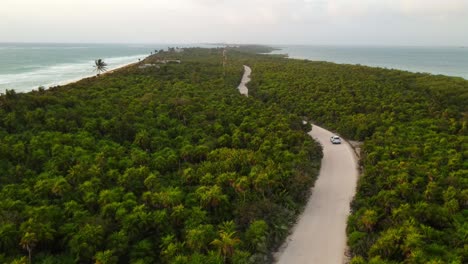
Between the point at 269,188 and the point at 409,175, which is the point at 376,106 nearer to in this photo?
the point at 409,175

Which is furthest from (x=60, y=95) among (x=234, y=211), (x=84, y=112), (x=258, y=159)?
(x=234, y=211)

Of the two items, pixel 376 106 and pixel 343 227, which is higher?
pixel 376 106

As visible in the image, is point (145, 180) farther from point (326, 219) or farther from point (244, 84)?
point (244, 84)

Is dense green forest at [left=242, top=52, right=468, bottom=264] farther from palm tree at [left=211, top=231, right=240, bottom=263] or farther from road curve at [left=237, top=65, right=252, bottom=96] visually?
palm tree at [left=211, top=231, right=240, bottom=263]

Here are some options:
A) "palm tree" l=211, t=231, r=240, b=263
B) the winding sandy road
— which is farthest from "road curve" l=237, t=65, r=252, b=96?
"palm tree" l=211, t=231, r=240, b=263

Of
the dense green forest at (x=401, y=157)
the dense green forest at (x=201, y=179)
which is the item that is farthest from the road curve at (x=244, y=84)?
the dense green forest at (x=201, y=179)

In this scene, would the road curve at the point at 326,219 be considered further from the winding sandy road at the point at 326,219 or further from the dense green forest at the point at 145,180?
the dense green forest at the point at 145,180
